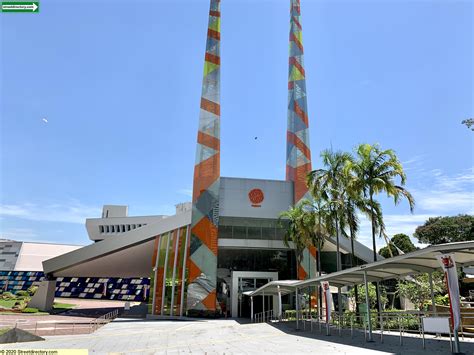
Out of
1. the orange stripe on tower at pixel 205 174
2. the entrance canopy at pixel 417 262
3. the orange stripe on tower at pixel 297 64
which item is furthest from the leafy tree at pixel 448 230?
the entrance canopy at pixel 417 262

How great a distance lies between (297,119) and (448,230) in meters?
35.4

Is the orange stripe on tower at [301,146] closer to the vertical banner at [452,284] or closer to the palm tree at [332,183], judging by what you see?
the palm tree at [332,183]

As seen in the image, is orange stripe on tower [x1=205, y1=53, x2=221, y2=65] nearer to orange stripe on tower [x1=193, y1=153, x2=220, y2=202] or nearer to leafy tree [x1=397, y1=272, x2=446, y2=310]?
orange stripe on tower [x1=193, y1=153, x2=220, y2=202]

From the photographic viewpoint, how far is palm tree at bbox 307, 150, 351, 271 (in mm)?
24547

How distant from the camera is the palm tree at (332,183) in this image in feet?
80.5

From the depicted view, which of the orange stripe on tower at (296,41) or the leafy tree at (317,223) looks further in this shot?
→ the orange stripe on tower at (296,41)

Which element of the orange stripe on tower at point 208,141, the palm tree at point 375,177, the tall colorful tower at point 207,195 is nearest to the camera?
the palm tree at point 375,177

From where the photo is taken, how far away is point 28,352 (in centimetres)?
1070

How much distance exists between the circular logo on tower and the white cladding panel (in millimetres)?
137

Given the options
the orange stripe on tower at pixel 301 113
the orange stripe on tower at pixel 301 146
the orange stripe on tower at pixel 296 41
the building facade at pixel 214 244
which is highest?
the orange stripe on tower at pixel 296 41

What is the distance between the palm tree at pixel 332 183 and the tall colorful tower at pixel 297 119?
1073cm

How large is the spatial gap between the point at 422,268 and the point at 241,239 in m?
22.5

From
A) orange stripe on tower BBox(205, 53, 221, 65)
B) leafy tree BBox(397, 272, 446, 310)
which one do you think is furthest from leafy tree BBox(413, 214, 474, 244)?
orange stripe on tower BBox(205, 53, 221, 65)

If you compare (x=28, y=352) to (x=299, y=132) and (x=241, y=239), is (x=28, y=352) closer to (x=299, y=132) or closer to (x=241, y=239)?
(x=241, y=239)
